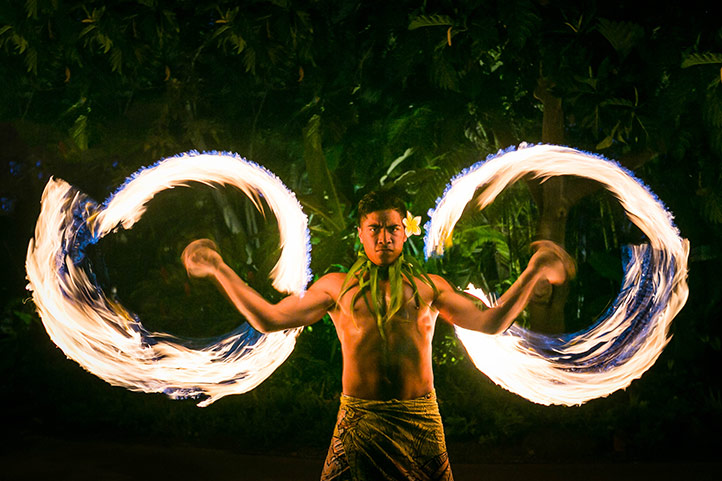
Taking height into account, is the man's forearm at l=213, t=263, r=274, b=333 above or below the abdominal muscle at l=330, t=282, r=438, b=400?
above

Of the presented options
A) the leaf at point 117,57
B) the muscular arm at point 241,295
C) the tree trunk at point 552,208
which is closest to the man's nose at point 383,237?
the muscular arm at point 241,295

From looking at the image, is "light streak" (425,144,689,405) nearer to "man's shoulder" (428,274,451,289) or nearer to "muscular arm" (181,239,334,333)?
"man's shoulder" (428,274,451,289)

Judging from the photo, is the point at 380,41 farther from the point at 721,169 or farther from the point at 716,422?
the point at 716,422

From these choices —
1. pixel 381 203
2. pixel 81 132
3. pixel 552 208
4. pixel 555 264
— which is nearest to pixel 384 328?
pixel 381 203

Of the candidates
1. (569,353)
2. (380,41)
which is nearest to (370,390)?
(569,353)

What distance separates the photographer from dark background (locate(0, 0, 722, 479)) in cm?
355

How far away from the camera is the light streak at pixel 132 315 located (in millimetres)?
3654

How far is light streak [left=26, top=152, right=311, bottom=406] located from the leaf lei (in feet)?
0.88

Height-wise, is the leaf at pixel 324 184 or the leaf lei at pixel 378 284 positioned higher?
the leaf at pixel 324 184

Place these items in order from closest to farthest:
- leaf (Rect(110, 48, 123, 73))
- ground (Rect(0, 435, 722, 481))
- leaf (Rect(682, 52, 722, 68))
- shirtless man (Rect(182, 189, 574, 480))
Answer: leaf (Rect(682, 52, 722, 68))
shirtless man (Rect(182, 189, 574, 480))
leaf (Rect(110, 48, 123, 73))
ground (Rect(0, 435, 722, 481))

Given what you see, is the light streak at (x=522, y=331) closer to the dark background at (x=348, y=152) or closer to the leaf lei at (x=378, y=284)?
the leaf lei at (x=378, y=284)

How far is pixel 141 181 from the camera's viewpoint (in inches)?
148

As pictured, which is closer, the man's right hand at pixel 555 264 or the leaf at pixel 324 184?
the man's right hand at pixel 555 264

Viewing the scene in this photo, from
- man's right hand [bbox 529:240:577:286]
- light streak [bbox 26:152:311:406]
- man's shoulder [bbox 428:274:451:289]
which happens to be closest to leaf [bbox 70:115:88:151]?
light streak [bbox 26:152:311:406]
